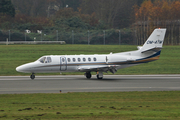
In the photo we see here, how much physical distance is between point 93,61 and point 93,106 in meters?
15.5

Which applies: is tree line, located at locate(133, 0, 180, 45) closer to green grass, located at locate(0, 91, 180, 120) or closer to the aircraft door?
the aircraft door

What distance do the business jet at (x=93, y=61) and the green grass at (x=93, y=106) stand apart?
397 inches

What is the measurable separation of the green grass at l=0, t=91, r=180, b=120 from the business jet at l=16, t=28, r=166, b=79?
10081mm

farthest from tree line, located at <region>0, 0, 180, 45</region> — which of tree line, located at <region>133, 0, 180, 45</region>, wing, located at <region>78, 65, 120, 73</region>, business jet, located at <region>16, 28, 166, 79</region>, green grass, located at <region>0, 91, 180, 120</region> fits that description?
green grass, located at <region>0, 91, 180, 120</region>

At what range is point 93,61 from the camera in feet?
103

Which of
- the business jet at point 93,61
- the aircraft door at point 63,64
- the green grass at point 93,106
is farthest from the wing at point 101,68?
the green grass at point 93,106

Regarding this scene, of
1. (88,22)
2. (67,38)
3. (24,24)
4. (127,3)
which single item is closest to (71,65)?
(67,38)

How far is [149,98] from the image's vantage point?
18766 millimetres

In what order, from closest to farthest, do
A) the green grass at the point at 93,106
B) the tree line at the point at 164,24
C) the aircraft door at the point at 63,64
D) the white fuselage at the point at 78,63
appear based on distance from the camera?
the green grass at the point at 93,106 < the white fuselage at the point at 78,63 < the aircraft door at the point at 63,64 < the tree line at the point at 164,24

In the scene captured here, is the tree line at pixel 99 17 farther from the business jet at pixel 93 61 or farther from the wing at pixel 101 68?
the wing at pixel 101 68

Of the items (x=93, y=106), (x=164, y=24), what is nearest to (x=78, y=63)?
(x=93, y=106)

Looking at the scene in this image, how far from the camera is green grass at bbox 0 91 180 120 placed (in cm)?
A: 1374

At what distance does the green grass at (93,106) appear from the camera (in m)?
13.7

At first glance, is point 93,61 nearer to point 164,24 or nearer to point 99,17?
point 164,24
